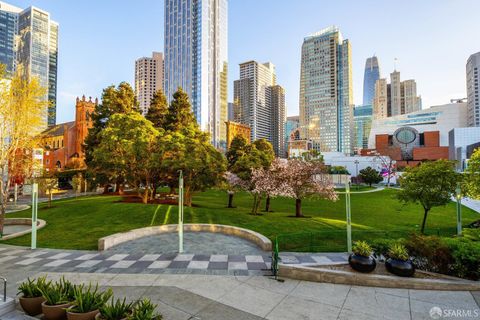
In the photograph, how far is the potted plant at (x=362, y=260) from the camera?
9680 mm

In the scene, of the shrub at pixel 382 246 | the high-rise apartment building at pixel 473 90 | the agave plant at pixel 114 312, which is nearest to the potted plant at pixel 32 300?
the agave plant at pixel 114 312

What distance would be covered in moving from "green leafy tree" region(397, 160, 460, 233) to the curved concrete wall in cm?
1191

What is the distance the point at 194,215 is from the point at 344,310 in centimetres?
1774

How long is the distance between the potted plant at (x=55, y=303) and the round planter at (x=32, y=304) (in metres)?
0.30

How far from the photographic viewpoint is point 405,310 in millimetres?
7523

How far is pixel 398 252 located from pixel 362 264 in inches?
57.8

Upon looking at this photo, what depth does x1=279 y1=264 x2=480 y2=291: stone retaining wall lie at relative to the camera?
8820mm

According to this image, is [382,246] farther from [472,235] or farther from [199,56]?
[199,56]

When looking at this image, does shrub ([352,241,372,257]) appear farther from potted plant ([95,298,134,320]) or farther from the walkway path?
potted plant ([95,298,134,320])

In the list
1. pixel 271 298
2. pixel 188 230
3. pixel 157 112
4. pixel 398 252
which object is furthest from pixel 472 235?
pixel 157 112

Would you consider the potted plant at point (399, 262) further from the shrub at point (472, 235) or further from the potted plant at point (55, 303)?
the potted plant at point (55, 303)

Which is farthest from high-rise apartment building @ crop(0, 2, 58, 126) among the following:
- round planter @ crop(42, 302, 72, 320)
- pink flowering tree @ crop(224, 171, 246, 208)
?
round planter @ crop(42, 302, 72, 320)

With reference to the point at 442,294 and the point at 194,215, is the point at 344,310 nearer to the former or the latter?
the point at 442,294

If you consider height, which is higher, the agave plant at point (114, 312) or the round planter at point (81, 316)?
the agave plant at point (114, 312)
